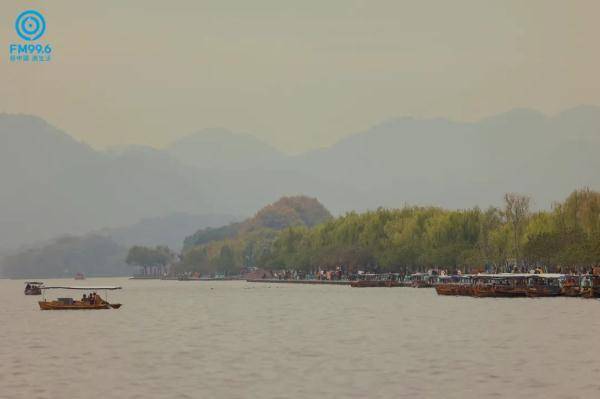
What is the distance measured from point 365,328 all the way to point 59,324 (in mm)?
30773

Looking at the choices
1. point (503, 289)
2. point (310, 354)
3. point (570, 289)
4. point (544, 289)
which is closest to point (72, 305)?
point (503, 289)

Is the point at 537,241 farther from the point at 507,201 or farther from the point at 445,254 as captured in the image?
the point at 445,254

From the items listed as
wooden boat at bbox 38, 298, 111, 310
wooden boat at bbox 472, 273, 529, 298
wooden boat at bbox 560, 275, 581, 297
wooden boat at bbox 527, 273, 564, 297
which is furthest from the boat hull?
wooden boat at bbox 560, 275, 581, 297

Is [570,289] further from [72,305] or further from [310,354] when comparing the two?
[310,354]

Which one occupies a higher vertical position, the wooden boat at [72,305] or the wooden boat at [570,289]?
the wooden boat at [570,289]

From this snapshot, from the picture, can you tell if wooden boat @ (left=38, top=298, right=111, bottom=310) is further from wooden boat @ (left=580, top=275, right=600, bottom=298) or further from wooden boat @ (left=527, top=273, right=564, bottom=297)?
wooden boat @ (left=580, top=275, right=600, bottom=298)

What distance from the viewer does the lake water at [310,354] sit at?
5056cm

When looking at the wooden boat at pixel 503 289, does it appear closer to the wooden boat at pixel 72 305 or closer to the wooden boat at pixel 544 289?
the wooden boat at pixel 544 289

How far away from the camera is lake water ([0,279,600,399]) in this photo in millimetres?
50562

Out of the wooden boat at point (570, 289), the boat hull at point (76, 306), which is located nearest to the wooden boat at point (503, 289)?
the wooden boat at point (570, 289)

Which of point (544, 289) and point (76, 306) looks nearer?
point (76, 306)

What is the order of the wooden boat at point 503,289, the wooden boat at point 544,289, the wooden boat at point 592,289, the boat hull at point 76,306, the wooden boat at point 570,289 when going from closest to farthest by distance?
1. the boat hull at point 76,306
2. the wooden boat at point 592,289
3. the wooden boat at point 570,289
4. the wooden boat at point 544,289
5. the wooden boat at point 503,289

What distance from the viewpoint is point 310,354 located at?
66.5m

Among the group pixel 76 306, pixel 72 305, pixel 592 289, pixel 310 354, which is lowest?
pixel 310 354
